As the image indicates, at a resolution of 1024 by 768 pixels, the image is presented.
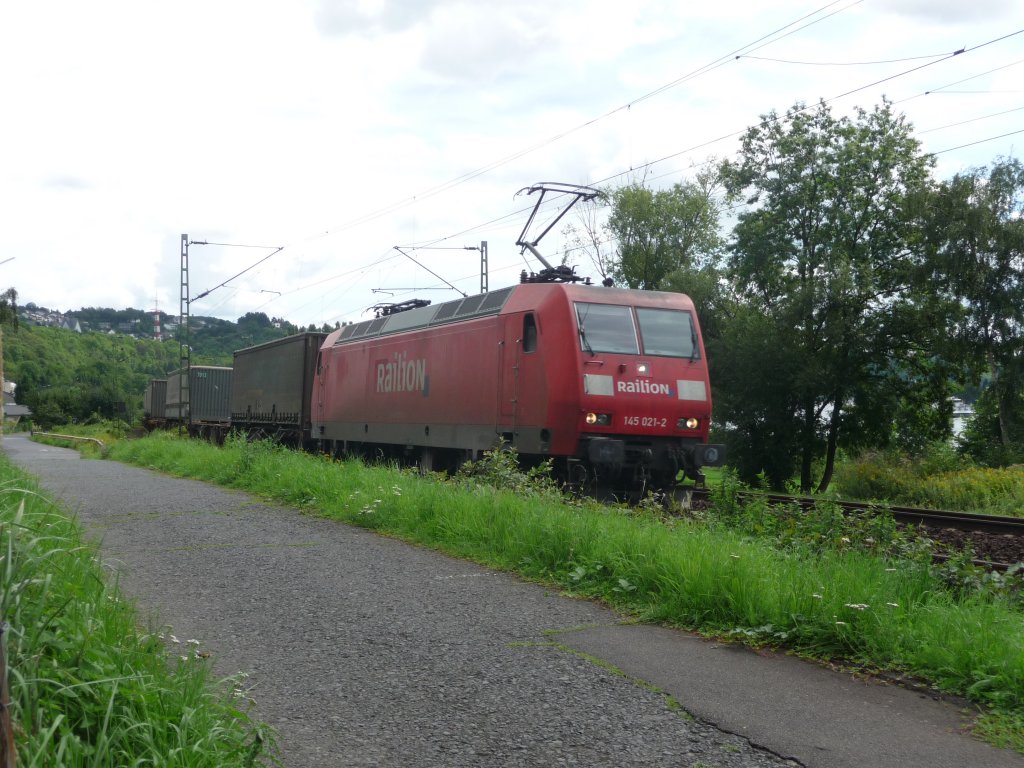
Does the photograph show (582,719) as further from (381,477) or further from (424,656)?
(381,477)

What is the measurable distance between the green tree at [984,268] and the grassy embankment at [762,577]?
22.9 metres

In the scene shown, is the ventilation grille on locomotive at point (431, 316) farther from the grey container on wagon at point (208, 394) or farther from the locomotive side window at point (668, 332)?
the grey container on wagon at point (208, 394)

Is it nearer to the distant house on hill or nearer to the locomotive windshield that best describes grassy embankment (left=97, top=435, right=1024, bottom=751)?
the locomotive windshield

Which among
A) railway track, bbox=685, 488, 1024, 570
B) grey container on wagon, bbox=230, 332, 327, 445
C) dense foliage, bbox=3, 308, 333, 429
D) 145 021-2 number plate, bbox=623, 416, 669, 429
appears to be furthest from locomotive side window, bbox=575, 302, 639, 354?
dense foliage, bbox=3, 308, 333, 429

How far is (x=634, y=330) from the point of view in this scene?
45.2ft

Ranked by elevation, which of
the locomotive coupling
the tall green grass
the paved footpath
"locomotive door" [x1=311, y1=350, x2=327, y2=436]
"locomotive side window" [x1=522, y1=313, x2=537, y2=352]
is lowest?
the tall green grass

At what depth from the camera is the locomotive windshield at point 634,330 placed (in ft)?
43.7

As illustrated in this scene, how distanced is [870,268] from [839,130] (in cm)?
668

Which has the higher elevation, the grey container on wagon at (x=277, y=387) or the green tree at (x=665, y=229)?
the green tree at (x=665, y=229)

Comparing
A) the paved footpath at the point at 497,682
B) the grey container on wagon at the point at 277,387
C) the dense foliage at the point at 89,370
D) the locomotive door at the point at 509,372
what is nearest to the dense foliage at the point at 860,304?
the grey container on wagon at the point at 277,387

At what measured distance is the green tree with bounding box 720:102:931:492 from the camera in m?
30.3

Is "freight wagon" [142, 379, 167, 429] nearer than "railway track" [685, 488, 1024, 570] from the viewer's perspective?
No

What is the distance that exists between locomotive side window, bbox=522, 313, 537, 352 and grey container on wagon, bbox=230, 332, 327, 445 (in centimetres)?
1194

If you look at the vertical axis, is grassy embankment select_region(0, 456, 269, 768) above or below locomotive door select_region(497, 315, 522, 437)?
below
